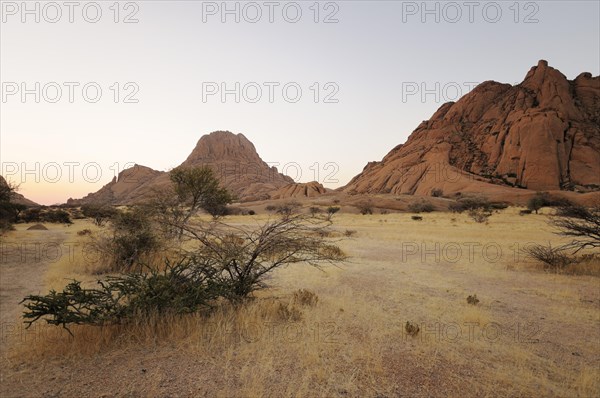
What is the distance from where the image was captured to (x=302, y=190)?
84.2 meters

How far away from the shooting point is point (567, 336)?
5.67 metres

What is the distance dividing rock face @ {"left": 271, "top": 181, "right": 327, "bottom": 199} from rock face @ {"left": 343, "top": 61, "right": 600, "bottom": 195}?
1310 centimetres

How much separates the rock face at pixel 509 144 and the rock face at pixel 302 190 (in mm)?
13099

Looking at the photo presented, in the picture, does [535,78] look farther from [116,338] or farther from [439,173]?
[116,338]

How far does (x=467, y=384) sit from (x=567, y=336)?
3409 millimetres

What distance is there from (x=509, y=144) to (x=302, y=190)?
53134mm

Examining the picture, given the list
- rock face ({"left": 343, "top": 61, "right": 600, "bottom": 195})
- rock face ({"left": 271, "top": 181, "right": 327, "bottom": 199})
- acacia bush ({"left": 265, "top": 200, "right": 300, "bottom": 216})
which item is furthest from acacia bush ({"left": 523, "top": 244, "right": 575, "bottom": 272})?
rock face ({"left": 271, "top": 181, "right": 327, "bottom": 199})

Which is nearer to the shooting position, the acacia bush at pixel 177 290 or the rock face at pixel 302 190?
the acacia bush at pixel 177 290

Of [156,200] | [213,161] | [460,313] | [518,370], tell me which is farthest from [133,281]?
[213,161]

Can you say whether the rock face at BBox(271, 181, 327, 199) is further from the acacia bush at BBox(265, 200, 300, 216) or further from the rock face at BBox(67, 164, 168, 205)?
the rock face at BBox(67, 164, 168, 205)

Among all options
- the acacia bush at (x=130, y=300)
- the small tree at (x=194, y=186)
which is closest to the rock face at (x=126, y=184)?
the small tree at (x=194, y=186)

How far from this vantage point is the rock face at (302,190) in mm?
82688

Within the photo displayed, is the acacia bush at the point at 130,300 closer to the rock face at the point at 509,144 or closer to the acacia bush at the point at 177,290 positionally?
the acacia bush at the point at 177,290

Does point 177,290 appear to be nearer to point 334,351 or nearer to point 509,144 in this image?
point 334,351
